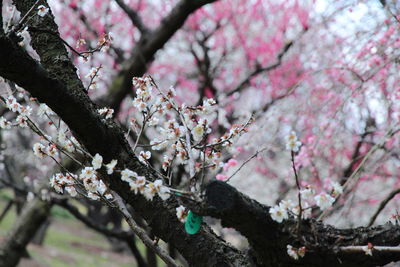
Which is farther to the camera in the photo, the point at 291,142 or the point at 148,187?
the point at 148,187

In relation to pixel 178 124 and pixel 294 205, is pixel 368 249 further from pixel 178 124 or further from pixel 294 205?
pixel 178 124

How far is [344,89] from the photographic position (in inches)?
159

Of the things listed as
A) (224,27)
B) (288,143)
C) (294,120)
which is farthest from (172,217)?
(224,27)

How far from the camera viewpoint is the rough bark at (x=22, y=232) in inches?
206

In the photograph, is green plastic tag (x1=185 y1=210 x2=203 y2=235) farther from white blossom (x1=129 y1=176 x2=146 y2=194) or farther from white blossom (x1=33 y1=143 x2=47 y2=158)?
white blossom (x1=33 y1=143 x2=47 y2=158)

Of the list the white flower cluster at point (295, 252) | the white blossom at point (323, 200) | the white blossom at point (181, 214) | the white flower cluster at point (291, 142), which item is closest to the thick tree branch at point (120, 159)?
the white blossom at point (181, 214)

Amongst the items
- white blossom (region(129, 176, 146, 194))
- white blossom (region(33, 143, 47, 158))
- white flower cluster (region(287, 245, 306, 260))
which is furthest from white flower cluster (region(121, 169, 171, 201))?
white blossom (region(33, 143, 47, 158))

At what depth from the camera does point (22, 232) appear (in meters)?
5.25

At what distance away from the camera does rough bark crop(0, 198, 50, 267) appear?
523 centimetres

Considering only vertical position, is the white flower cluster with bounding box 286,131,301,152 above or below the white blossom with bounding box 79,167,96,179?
above

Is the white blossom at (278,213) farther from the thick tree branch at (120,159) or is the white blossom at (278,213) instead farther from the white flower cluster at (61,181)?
the white flower cluster at (61,181)

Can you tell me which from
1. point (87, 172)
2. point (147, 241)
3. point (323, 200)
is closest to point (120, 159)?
point (87, 172)

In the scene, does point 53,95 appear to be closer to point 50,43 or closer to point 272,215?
point 50,43

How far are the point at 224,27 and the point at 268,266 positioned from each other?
8635 millimetres
